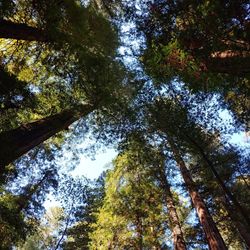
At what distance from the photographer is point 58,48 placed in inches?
390

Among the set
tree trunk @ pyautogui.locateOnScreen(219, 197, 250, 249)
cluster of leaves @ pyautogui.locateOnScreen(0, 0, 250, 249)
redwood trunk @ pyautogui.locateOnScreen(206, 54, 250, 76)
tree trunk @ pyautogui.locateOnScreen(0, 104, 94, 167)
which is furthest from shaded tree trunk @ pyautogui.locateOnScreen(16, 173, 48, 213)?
redwood trunk @ pyautogui.locateOnScreen(206, 54, 250, 76)

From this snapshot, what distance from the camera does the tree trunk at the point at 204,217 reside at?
36.4 feet

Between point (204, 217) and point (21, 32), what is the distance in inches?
388

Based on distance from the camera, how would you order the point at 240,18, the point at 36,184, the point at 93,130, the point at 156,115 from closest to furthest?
the point at 240,18
the point at 156,115
the point at 93,130
the point at 36,184

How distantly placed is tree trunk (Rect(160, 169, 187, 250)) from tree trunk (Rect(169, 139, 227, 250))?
3.81 feet

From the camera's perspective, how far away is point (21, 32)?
9773 mm

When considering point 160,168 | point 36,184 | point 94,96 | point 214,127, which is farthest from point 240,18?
point 36,184

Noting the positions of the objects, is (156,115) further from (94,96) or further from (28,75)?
(28,75)

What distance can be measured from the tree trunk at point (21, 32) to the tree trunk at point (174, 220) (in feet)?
30.8

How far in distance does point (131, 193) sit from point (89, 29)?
30.5 feet

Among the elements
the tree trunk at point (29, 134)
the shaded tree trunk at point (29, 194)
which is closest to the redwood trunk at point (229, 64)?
the tree trunk at point (29, 134)

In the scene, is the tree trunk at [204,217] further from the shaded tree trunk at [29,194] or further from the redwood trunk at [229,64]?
the shaded tree trunk at [29,194]

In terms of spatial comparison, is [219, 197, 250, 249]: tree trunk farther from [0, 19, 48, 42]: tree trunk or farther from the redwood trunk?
[0, 19, 48, 42]: tree trunk

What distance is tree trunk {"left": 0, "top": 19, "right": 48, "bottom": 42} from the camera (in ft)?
31.0
